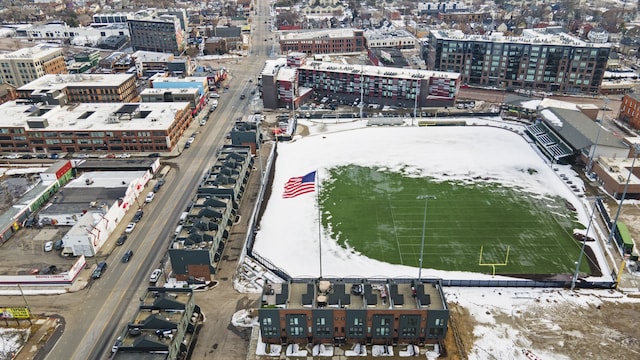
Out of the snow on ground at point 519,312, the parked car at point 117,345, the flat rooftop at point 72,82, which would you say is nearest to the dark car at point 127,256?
the parked car at point 117,345


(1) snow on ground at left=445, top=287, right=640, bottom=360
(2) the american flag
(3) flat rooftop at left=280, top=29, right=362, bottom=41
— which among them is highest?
(3) flat rooftop at left=280, top=29, right=362, bottom=41

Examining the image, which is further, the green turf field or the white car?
the white car

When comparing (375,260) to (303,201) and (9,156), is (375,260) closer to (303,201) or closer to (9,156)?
(303,201)

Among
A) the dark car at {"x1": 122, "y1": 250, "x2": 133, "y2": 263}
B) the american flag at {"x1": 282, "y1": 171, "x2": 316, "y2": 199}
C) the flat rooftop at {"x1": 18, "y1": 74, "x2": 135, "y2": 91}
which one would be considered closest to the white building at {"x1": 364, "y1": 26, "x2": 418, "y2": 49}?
the flat rooftop at {"x1": 18, "y1": 74, "x2": 135, "y2": 91}

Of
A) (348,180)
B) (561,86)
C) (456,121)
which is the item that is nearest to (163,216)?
(348,180)

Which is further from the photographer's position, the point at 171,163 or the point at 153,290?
the point at 171,163

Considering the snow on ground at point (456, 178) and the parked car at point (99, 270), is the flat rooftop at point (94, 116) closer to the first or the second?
the snow on ground at point (456, 178)

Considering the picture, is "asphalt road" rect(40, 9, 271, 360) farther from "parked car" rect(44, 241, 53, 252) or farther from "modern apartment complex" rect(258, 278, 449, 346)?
"parked car" rect(44, 241, 53, 252)
